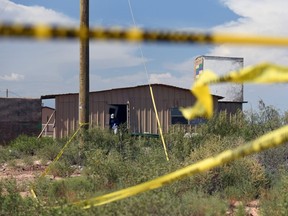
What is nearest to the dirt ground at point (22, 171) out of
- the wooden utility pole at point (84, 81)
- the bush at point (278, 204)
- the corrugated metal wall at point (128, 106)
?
the wooden utility pole at point (84, 81)

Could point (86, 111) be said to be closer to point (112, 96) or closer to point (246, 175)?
point (246, 175)

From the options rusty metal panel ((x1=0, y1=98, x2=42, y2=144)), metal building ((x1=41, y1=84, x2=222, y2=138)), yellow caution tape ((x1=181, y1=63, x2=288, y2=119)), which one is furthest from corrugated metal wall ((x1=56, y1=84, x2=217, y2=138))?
yellow caution tape ((x1=181, y1=63, x2=288, y2=119))

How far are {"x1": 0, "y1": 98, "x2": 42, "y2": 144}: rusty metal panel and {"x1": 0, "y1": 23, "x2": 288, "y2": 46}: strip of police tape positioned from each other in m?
30.6

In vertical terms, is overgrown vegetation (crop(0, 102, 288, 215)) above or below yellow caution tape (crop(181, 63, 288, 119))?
below

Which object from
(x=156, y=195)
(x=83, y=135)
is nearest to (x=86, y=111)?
(x=83, y=135)

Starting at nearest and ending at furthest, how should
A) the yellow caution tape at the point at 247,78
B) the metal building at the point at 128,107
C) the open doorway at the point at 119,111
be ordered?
the yellow caution tape at the point at 247,78
the metal building at the point at 128,107
the open doorway at the point at 119,111

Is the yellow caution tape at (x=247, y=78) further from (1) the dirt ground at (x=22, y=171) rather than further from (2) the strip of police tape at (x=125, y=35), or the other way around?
(1) the dirt ground at (x=22, y=171)

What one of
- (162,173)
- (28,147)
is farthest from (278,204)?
(28,147)

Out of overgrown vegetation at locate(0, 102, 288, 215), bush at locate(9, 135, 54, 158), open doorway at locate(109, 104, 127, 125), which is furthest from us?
open doorway at locate(109, 104, 127, 125)

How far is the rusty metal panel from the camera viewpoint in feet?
105

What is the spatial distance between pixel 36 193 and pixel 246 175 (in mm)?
3951

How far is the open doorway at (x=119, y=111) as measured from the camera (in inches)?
1197

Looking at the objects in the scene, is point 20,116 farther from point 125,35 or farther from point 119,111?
point 125,35

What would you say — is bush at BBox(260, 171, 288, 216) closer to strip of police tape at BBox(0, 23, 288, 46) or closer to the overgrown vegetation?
the overgrown vegetation
